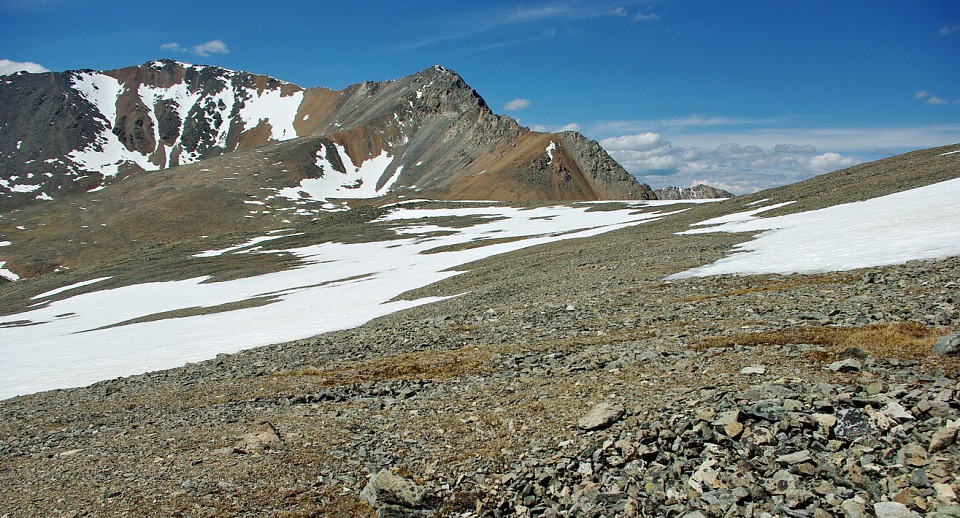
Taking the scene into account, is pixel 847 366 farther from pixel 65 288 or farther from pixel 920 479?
→ pixel 65 288

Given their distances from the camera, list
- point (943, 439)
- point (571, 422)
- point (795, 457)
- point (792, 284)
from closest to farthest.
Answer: point (943, 439) → point (795, 457) → point (571, 422) → point (792, 284)

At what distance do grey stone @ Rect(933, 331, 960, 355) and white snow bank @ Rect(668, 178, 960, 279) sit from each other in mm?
11171

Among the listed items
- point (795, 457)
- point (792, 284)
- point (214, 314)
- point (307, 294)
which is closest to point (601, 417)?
point (795, 457)

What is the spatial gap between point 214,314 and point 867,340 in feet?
131

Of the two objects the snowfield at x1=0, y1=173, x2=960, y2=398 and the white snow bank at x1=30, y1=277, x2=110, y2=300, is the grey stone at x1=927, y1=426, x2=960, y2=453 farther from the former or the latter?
the white snow bank at x1=30, y1=277, x2=110, y2=300

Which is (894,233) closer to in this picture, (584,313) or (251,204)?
(584,313)

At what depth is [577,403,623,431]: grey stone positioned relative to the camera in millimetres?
9867

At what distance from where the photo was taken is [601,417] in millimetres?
10008

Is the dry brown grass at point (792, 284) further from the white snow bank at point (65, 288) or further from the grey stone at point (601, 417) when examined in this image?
the white snow bank at point (65, 288)

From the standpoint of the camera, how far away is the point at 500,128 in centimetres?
19700

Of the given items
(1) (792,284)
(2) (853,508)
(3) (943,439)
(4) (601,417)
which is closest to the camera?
(2) (853,508)

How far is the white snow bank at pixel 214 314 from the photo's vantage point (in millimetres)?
27047

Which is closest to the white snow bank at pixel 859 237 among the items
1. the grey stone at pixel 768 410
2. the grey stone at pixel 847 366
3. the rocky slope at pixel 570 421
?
the rocky slope at pixel 570 421

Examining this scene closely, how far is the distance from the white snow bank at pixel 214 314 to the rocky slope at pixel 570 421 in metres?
7.11
